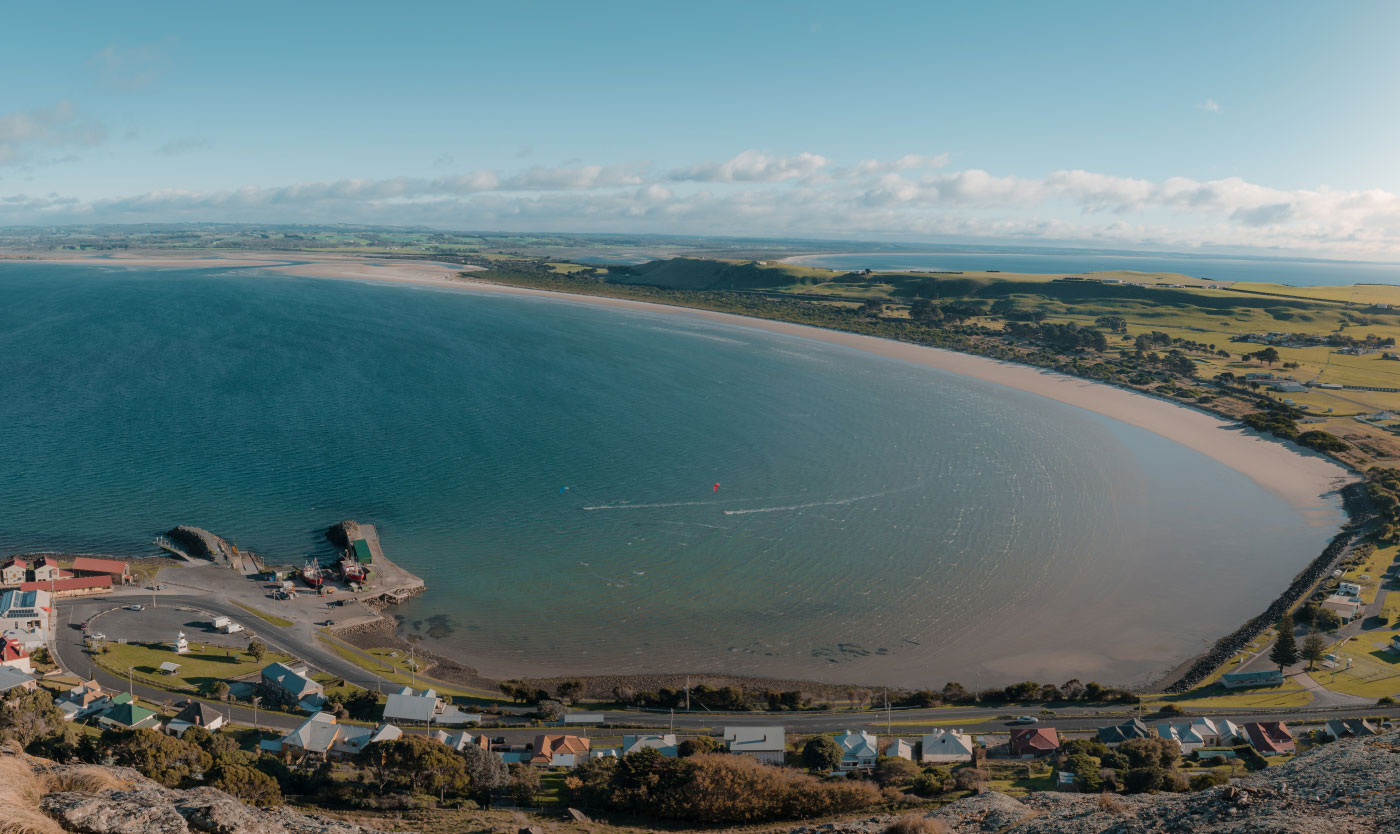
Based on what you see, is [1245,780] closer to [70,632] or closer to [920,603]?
[920,603]

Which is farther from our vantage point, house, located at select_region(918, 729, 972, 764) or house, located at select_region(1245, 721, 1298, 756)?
house, located at select_region(1245, 721, 1298, 756)

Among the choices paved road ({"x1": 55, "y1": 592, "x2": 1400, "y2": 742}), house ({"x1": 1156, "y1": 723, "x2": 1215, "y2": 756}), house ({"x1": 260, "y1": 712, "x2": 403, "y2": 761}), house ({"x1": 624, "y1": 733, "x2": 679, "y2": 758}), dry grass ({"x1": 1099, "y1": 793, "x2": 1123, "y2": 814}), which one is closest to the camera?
dry grass ({"x1": 1099, "y1": 793, "x2": 1123, "y2": 814})

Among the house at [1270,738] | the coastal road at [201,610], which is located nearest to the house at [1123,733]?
the house at [1270,738]

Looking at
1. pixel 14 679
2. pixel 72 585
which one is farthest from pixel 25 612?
pixel 14 679

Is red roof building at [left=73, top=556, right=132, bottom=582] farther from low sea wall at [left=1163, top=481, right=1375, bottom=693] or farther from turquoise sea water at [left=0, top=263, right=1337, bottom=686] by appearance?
low sea wall at [left=1163, top=481, right=1375, bottom=693]

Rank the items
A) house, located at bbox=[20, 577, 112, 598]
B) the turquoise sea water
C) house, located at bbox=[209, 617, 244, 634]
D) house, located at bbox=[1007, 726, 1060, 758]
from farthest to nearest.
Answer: house, located at bbox=[20, 577, 112, 598] < the turquoise sea water < house, located at bbox=[209, 617, 244, 634] < house, located at bbox=[1007, 726, 1060, 758]

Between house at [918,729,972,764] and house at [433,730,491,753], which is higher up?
house at [918,729,972,764]

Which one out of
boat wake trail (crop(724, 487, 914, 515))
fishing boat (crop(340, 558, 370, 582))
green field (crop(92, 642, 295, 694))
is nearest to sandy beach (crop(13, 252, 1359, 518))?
boat wake trail (crop(724, 487, 914, 515))

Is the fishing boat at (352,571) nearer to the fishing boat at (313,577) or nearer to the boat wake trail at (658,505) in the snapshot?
the fishing boat at (313,577)
